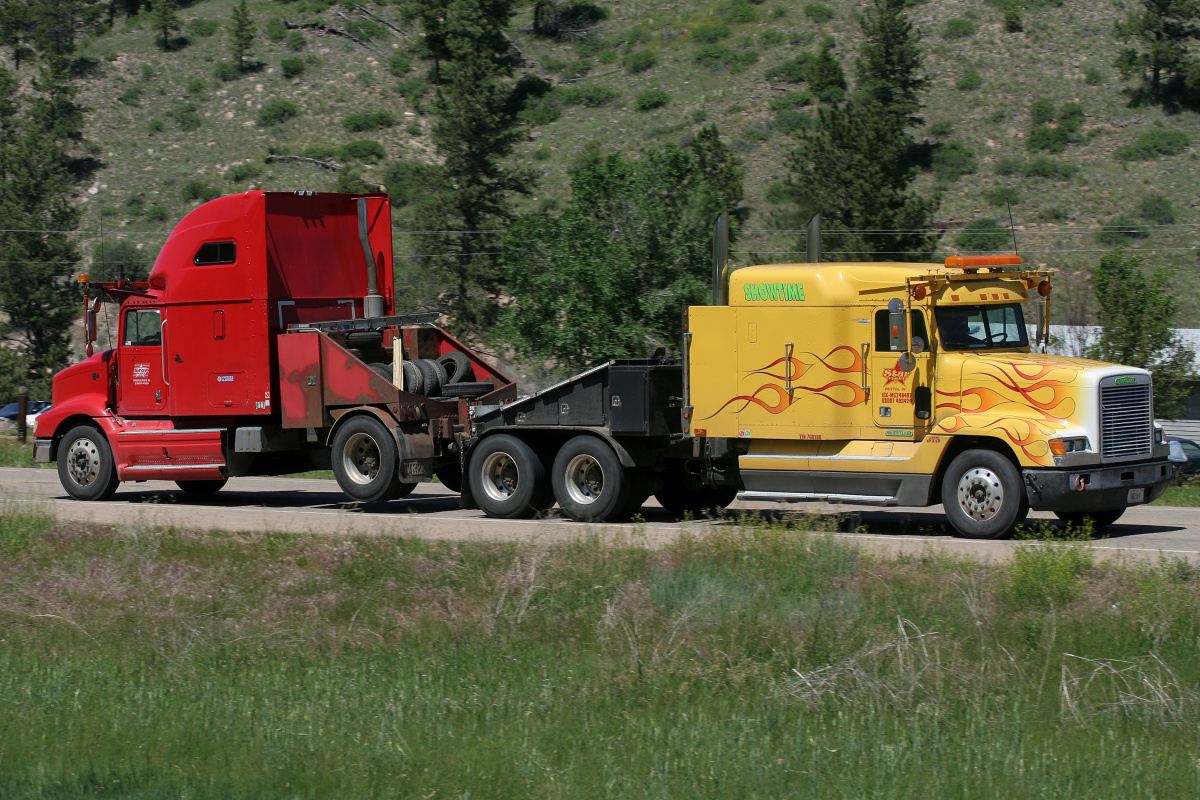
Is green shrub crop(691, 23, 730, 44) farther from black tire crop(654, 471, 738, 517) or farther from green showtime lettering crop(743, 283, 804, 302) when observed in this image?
green showtime lettering crop(743, 283, 804, 302)

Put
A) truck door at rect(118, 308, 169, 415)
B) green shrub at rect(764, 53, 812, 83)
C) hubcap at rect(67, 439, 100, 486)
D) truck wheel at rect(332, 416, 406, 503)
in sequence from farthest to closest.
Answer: green shrub at rect(764, 53, 812, 83), hubcap at rect(67, 439, 100, 486), truck door at rect(118, 308, 169, 415), truck wheel at rect(332, 416, 406, 503)

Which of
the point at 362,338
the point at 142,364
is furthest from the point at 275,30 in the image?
the point at 362,338

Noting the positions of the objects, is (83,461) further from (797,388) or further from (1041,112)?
(1041,112)

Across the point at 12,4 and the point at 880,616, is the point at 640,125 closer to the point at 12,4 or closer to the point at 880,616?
the point at 12,4

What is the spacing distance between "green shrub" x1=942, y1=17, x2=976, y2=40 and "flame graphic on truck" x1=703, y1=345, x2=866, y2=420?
227ft

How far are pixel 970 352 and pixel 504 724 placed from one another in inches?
320

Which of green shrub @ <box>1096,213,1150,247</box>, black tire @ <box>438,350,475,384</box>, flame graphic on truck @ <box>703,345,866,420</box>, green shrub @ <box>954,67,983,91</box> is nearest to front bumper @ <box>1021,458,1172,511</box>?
flame graphic on truck @ <box>703,345,866,420</box>

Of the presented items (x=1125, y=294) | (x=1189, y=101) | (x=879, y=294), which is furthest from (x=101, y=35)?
(x=879, y=294)

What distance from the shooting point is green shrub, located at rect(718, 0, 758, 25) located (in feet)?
284

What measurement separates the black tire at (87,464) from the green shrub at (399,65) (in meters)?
69.1

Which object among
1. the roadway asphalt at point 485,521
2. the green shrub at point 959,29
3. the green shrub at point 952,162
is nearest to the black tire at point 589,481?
the roadway asphalt at point 485,521

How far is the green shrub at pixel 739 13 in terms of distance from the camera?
8644 centimetres

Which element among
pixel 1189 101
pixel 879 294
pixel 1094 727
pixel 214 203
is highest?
pixel 1189 101

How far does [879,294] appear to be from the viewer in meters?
13.6
